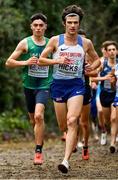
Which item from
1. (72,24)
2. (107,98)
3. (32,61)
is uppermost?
(72,24)

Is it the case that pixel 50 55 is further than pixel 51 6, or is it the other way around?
pixel 51 6

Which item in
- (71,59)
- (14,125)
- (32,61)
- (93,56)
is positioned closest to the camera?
(71,59)

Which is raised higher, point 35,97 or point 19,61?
point 19,61

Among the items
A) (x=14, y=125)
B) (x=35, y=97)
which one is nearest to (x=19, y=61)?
(x=35, y=97)

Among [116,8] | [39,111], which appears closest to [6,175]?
[39,111]

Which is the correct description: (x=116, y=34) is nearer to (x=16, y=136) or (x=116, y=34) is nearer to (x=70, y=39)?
(x=16, y=136)

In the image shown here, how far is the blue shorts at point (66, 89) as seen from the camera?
10039 millimetres

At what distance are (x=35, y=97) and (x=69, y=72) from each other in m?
1.30

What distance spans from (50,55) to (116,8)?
16406 millimetres

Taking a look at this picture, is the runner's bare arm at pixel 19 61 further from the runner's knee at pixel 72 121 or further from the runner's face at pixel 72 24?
the runner's knee at pixel 72 121

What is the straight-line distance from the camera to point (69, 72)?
33.0ft

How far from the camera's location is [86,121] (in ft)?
39.3

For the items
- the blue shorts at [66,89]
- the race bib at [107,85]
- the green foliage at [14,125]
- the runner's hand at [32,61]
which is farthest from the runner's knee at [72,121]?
the green foliage at [14,125]

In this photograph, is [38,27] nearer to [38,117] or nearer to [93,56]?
[93,56]
